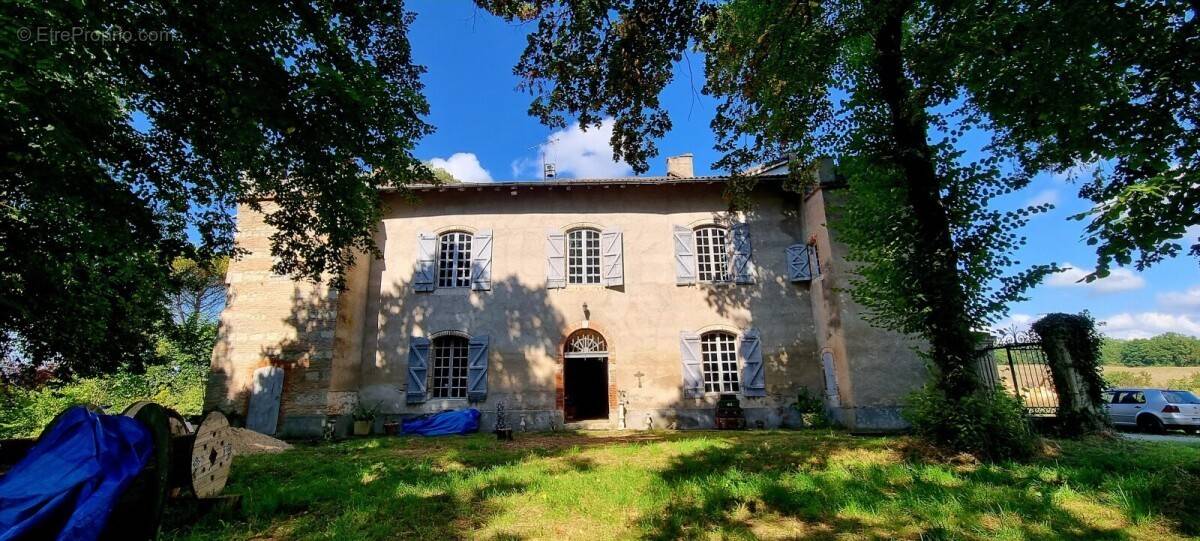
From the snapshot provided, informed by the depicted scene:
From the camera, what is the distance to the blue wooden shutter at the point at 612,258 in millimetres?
13133

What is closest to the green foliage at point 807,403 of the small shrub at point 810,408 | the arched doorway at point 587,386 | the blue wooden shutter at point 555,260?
the small shrub at point 810,408

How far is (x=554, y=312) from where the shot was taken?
13.0 m

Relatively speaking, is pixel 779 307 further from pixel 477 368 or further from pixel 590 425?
pixel 477 368

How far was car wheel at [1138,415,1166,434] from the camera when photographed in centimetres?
1165

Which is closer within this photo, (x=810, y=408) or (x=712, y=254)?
(x=810, y=408)

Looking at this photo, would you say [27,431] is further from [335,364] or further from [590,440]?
[590,440]

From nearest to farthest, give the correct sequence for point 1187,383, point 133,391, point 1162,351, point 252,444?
point 252,444 → point 133,391 → point 1187,383 → point 1162,351

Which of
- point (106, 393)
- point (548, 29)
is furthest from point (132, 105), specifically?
point (106, 393)

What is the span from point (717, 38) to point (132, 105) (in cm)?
767

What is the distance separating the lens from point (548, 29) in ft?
15.8

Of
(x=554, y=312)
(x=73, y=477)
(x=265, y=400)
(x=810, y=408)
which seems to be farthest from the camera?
(x=554, y=312)

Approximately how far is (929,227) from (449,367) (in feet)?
36.6

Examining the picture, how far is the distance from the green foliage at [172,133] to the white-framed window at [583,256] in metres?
6.39

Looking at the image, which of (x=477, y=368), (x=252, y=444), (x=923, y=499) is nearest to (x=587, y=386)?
(x=477, y=368)
